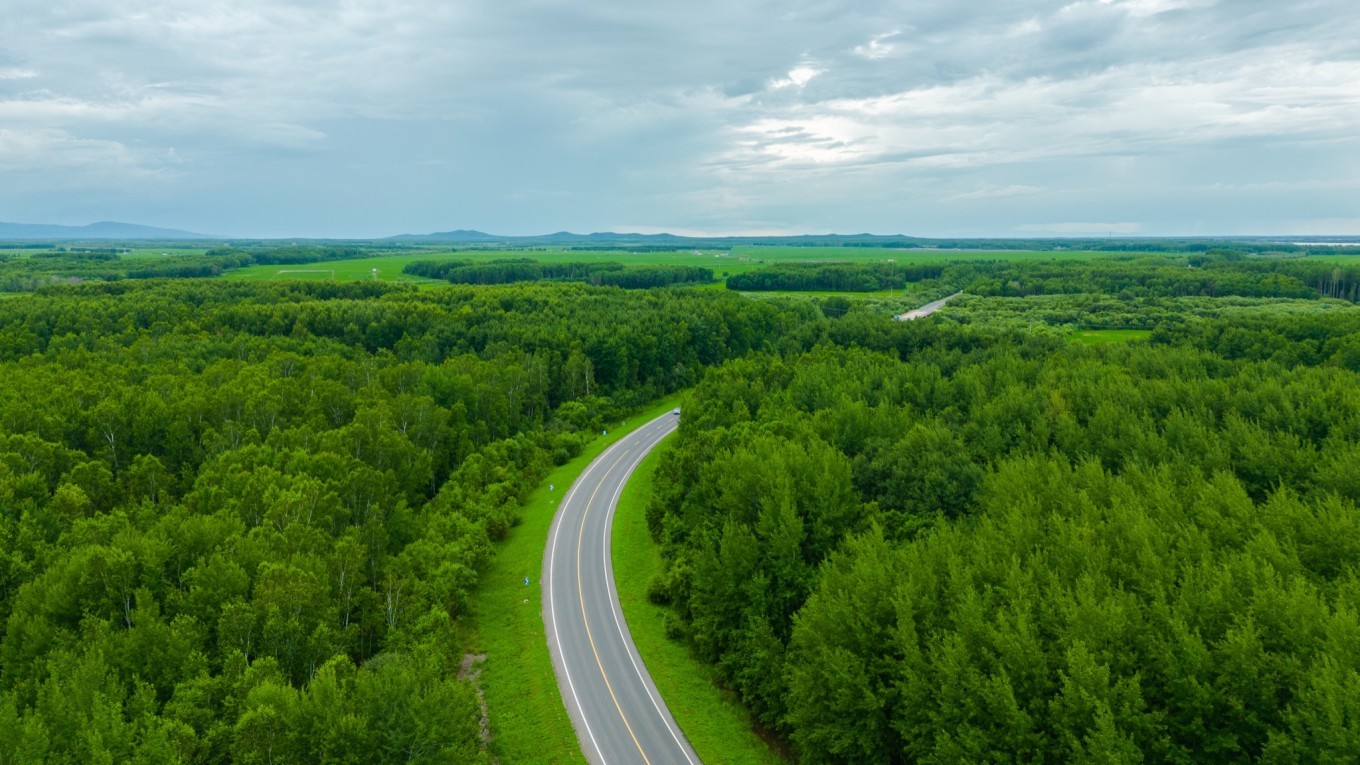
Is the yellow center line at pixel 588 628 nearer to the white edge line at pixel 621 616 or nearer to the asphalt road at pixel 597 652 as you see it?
the asphalt road at pixel 597 652

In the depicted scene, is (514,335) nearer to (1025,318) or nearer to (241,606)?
(241,606)

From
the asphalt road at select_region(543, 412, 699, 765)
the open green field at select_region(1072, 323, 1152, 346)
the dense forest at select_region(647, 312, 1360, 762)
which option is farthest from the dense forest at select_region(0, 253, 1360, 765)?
the open green field at select_region(1072, 323, 1152, 346)

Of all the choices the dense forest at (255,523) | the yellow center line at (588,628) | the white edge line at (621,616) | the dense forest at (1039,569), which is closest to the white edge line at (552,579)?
the white edge line at (621,616)

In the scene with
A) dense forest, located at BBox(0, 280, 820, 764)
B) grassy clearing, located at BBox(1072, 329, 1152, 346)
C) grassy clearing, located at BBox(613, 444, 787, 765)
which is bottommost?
grassy clearing, located at BBox(613, 444, 787, 765)

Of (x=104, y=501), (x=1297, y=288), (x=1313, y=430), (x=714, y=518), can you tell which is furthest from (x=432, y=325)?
(x=1297, y=288)

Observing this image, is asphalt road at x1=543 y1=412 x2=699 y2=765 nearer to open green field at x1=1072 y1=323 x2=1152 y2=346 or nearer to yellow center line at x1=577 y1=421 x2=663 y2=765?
yellow center line at x1=577 y1=421 x2=663 y2=765

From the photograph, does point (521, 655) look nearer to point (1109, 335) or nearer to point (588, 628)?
point (588, 628)
